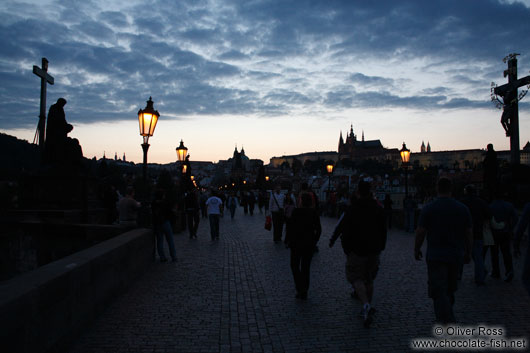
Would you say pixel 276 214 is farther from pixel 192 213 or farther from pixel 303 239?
pixel 303 239

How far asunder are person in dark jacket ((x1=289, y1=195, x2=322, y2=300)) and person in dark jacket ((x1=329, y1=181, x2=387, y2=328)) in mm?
1068

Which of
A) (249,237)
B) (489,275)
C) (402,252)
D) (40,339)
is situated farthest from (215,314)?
(249,237)

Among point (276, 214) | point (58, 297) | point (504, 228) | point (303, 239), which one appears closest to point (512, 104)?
point (276, 214)

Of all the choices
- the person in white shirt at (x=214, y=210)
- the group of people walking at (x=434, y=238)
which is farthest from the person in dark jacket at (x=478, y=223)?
the person in white shirt at (x=214, y=210)

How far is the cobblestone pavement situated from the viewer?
5.06 metres

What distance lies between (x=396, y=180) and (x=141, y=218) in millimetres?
153028

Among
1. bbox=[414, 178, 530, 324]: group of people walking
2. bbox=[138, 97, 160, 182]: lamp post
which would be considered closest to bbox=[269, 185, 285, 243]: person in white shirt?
bbox=[138, 97, 160, 182]: lamp post

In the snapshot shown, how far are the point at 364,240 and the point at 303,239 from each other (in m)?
1.40

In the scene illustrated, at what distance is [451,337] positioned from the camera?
5.18 meters

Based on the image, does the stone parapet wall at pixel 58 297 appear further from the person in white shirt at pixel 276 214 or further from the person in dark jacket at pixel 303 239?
the person in white shirt at pixel 276 214

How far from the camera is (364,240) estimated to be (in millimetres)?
6055

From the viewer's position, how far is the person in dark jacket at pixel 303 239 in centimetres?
719

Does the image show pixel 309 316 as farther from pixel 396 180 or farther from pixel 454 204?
pixel 396 180

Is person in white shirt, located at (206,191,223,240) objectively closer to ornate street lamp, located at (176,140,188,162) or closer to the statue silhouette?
the statue silhouette
